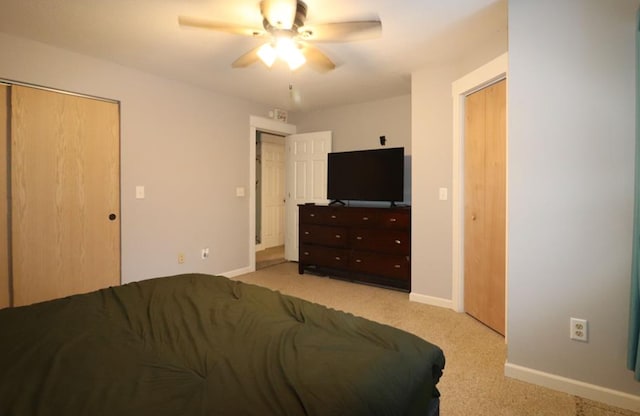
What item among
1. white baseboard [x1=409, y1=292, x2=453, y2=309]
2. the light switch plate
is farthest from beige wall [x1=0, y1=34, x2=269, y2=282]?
white baseboard [x1=409, y1=292, x2=453, y2=309]

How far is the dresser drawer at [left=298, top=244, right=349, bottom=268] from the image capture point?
4016 millimetres

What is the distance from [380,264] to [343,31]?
246 centimetres

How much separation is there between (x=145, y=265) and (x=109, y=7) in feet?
7.58

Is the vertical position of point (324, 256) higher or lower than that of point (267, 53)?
lower

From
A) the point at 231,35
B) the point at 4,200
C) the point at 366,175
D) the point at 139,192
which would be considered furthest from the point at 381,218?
the point at 4,200

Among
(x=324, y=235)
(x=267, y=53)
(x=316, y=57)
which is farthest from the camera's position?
(x=324, y=235)

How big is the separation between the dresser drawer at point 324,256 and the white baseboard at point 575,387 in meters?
2.23

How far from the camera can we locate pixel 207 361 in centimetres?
98

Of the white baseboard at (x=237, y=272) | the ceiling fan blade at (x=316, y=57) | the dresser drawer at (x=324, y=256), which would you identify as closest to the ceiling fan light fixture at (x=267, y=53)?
the ceiling fan blade at (x=316, y=57)

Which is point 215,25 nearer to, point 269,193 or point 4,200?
point 4,200

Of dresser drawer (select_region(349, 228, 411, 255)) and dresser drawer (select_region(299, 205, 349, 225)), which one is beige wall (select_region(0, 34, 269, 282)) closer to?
dresser drawer (select_region(299, 205, 349, 225))

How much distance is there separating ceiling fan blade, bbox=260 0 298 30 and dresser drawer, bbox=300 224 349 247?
2.46m

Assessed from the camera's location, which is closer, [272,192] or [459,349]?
[459,349]

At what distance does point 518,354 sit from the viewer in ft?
6.36
